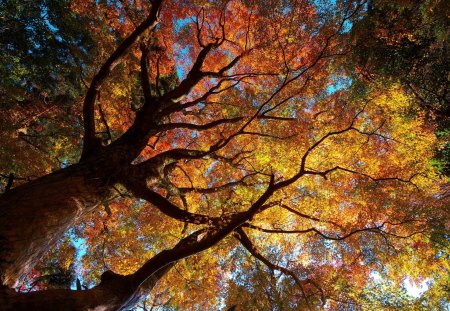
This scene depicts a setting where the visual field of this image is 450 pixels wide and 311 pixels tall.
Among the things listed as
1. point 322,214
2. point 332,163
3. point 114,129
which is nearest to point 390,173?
point 332,163

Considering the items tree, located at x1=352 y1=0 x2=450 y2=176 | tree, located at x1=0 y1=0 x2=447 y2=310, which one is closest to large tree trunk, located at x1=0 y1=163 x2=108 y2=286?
tree, located at x1=0 y1=0 x2=447 y2=310

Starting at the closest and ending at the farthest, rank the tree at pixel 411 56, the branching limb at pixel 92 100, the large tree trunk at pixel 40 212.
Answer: the large tree trunk at pixel 40 212 → the branching limb at pixel 92 100 → the tree at pixel 411 56

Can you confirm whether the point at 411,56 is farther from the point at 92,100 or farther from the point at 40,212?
the point at 40,212

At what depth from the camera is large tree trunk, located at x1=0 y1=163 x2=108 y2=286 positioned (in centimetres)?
354

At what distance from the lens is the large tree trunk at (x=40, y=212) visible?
3.54 meters

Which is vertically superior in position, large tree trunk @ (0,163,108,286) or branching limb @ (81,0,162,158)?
branching limb @ (81,0,162,158)

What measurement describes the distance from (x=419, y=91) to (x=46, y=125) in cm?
1211

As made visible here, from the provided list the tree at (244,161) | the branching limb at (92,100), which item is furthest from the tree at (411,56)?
the branching limb at (92,100)

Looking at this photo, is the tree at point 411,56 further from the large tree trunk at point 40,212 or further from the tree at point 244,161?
the large tree trunk at point 40,212

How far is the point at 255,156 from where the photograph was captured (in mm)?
9812

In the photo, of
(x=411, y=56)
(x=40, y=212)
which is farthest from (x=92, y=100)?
(x=411, y=56)

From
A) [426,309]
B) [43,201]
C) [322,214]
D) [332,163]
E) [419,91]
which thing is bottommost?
[43,201]

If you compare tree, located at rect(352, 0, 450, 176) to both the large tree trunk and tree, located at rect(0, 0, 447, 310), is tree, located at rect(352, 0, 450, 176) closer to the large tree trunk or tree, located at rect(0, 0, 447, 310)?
tree, located at rect(0, 0, 447, 310)

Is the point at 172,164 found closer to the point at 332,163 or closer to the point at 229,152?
the point at 229,152
